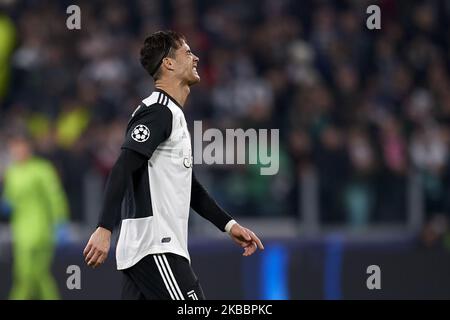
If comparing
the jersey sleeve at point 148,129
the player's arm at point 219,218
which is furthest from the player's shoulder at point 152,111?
the player's arm at point 219,218

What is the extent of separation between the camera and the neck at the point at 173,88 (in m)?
6.04

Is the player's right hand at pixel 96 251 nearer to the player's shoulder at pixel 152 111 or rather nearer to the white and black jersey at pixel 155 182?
the white and black jersey at pixel 155 182

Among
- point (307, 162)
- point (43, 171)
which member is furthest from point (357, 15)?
point (43, 171)

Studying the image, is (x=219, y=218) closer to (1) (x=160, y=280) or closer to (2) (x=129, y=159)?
(1) (x=160, y=280)

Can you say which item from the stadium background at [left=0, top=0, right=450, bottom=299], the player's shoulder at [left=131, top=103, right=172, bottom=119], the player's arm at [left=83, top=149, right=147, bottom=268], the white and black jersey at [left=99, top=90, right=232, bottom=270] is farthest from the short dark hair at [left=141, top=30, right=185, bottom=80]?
the stadium background at [left=0, top=0, right=450, bottom=299]

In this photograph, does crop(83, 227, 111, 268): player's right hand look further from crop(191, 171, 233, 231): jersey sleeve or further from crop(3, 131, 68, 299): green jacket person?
crop(3, 131, 68, 299): green jacket person

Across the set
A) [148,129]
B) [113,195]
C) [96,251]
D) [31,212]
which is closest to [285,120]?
[31,212]

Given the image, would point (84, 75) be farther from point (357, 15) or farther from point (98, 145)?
point (357, 15)

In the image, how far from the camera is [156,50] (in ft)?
19.9

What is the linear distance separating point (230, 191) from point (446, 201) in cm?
214

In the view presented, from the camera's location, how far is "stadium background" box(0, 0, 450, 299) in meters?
11.1

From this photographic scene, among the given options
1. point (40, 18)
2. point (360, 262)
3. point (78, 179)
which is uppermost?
point (40, 18)
